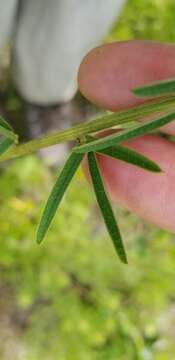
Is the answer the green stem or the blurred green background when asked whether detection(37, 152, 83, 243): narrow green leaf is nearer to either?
the green stem

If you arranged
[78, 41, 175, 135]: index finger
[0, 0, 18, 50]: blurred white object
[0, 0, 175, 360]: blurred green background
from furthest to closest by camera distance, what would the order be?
1. [0, 0, 175, 360]: blurred green background
2. [0, 0, 18, 50]: blurred white object
3. [78, 41, 175, 135]: index finger

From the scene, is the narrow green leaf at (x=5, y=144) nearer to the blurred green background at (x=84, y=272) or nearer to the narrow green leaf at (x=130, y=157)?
the narrow green leaf at (x=130, y=157)

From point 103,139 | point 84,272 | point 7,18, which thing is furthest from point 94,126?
point 84,272

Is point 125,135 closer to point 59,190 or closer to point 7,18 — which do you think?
point 59,190

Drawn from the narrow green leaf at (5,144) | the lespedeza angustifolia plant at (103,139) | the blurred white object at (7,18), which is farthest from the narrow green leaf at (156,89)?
the blurred white object at (7,18)

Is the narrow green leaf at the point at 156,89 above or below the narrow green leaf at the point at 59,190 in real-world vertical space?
above

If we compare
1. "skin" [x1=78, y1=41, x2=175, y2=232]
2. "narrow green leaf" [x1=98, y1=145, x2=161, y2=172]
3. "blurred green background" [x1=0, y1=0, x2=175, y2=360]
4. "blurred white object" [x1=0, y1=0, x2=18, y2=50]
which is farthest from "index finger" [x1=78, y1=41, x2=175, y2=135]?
"blurred green background" [x1=0, y1=0, x2=175, y2=360]

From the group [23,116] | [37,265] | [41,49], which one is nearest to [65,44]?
[41,49]
